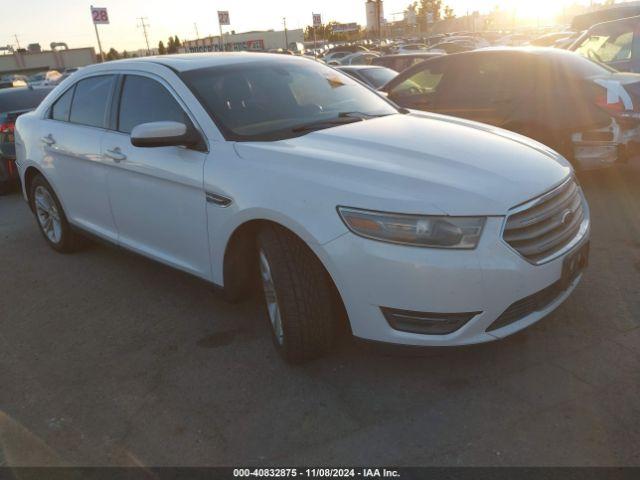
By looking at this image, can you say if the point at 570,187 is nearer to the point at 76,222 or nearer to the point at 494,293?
the point at 494,293

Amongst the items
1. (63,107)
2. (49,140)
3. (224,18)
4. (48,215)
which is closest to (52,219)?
(48,215)

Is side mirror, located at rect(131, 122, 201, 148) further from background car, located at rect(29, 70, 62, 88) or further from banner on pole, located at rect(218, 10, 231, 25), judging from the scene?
banner on pole, located at rect(218, 10, 231, 25)

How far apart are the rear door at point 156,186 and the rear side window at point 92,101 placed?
0.21 metres

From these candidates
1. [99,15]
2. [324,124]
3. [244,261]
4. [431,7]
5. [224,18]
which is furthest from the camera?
[431,7]

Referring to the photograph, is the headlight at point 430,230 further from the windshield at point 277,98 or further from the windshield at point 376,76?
the windshield at point 376,76

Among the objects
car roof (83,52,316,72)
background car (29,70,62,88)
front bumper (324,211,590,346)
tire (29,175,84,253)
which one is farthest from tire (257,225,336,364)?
background car (29,70,62,88)

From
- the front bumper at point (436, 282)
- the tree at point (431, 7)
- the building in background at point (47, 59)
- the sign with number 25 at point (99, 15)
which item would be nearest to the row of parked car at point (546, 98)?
the front bumper at point (436, 282)

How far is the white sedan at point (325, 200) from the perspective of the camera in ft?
8.26

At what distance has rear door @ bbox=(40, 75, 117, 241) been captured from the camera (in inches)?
165

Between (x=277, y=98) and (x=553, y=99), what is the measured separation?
3.27 meters

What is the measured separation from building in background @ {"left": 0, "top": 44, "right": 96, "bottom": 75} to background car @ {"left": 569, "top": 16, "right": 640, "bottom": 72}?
Answer: 244 ft

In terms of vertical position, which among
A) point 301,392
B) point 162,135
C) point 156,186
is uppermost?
point 162,135

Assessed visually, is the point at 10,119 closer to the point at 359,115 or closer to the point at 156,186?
the point at 156,186

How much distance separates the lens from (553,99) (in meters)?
5.75
